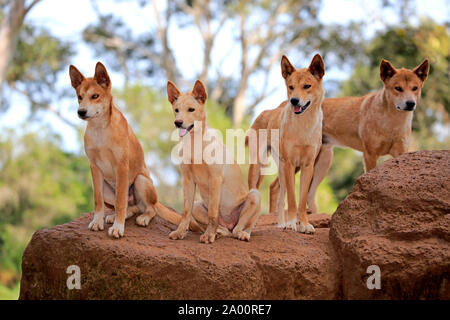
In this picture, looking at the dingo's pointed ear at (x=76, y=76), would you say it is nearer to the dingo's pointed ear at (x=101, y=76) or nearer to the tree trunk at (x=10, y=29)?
the dingo's pointed ear at (x=101, y=76)

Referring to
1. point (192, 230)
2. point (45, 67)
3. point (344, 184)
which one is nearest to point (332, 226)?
point (192, 230)

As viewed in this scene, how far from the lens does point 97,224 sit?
5.18m

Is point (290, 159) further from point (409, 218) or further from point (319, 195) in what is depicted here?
point (319, 195)

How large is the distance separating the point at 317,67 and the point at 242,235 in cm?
197

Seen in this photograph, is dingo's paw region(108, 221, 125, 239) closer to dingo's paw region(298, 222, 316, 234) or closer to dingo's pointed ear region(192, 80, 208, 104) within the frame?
dingo's pointed ear region(192, 80, 208, 104)

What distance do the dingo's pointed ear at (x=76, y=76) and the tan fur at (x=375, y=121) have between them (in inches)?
134

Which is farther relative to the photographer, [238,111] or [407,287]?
[238,111]

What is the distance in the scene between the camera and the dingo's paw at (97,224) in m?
5.15

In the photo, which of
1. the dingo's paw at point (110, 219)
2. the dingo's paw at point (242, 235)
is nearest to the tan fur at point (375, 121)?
the dingo's paw at point (242, 235)

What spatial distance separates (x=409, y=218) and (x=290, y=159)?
1424 millimetres

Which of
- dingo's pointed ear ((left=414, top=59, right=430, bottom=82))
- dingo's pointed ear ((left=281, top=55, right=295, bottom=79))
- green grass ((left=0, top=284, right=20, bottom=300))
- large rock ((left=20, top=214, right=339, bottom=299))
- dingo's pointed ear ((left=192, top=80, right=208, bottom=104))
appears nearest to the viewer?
large rock ((left=20, top=214, right=339, bottom=299))

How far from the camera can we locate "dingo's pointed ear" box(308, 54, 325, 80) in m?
5.49

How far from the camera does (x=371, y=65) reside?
61.7 feet

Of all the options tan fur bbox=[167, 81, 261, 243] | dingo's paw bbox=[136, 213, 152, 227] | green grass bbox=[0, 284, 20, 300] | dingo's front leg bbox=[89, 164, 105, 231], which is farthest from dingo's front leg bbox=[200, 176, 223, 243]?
green grass bbox=[0, 284, 20, 300]
